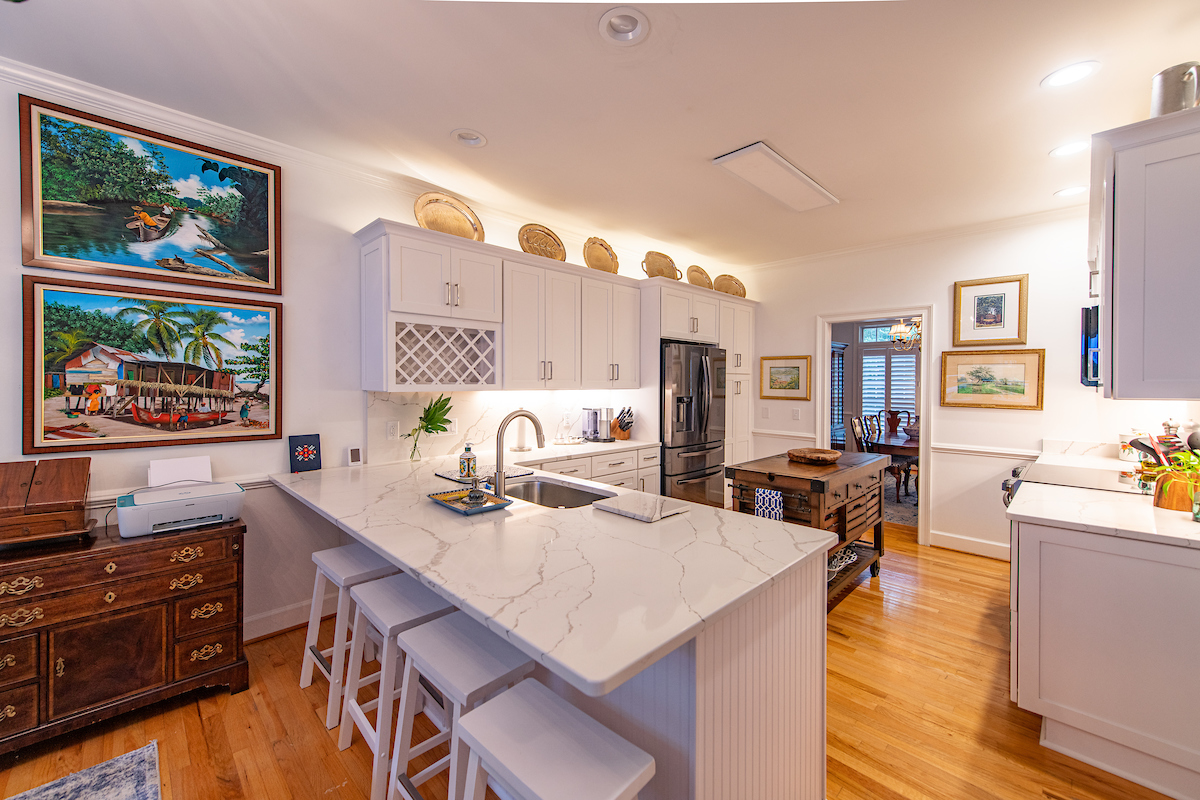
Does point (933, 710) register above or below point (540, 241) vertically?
below

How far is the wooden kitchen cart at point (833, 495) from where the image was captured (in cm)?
271

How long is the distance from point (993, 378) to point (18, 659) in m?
5.85

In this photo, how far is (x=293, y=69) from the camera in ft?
6.46

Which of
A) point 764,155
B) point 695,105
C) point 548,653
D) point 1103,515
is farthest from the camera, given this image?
point 764,155

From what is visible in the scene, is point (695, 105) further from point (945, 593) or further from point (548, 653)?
point (945, 593)

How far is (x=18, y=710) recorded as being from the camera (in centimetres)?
170

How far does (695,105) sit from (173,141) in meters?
2.52

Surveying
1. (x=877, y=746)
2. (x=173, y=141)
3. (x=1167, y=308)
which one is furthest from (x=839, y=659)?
(x=173, y=141)

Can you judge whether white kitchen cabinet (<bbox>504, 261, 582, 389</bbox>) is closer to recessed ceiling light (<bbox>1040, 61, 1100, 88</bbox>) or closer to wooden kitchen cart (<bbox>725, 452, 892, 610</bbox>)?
wooden kitchen cart (<bbox>725, 452, 892, 610</bbox>)

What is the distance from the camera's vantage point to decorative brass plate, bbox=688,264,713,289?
469 centimetres

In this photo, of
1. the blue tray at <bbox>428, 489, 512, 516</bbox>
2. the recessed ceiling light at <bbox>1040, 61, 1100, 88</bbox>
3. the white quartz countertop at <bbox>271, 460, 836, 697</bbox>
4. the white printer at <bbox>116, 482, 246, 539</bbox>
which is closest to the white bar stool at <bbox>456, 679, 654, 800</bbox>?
the white quartz countertop at <bbox>271, 460, 836, 697</bbox>

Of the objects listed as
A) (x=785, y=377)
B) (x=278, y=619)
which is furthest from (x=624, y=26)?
(x=785, y=377)

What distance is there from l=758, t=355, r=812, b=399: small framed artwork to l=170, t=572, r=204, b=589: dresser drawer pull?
4840 mm

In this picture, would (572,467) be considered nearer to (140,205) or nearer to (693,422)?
(693,422)
